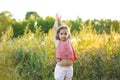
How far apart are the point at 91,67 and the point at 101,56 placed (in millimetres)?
359

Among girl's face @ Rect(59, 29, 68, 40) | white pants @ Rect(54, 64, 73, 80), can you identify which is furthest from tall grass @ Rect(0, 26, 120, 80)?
girl's face @ Rect(59, 29, 68, 40)

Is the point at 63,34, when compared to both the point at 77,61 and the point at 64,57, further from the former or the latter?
the point at 77,61

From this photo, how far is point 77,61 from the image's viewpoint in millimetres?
9492

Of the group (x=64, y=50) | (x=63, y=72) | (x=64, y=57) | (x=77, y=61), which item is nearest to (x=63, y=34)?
(x=64, y=50)

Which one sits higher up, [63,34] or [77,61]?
[63,34]

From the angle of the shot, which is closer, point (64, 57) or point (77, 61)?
point (64, 57)

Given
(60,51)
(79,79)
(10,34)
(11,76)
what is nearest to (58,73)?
(60,51)

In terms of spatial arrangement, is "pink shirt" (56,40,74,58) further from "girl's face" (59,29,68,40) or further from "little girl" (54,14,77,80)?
Result: "girl's face" (59,29,68,40)

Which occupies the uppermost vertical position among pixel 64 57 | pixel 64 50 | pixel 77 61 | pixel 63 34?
pixel 63 34

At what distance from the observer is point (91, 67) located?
9477mm

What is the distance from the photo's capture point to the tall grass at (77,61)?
941 centimetres

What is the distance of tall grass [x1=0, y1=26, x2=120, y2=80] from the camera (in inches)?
370

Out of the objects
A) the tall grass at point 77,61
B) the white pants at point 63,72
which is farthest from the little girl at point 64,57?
the tall grass at point 77,61

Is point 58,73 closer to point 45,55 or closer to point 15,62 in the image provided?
point 45,55
